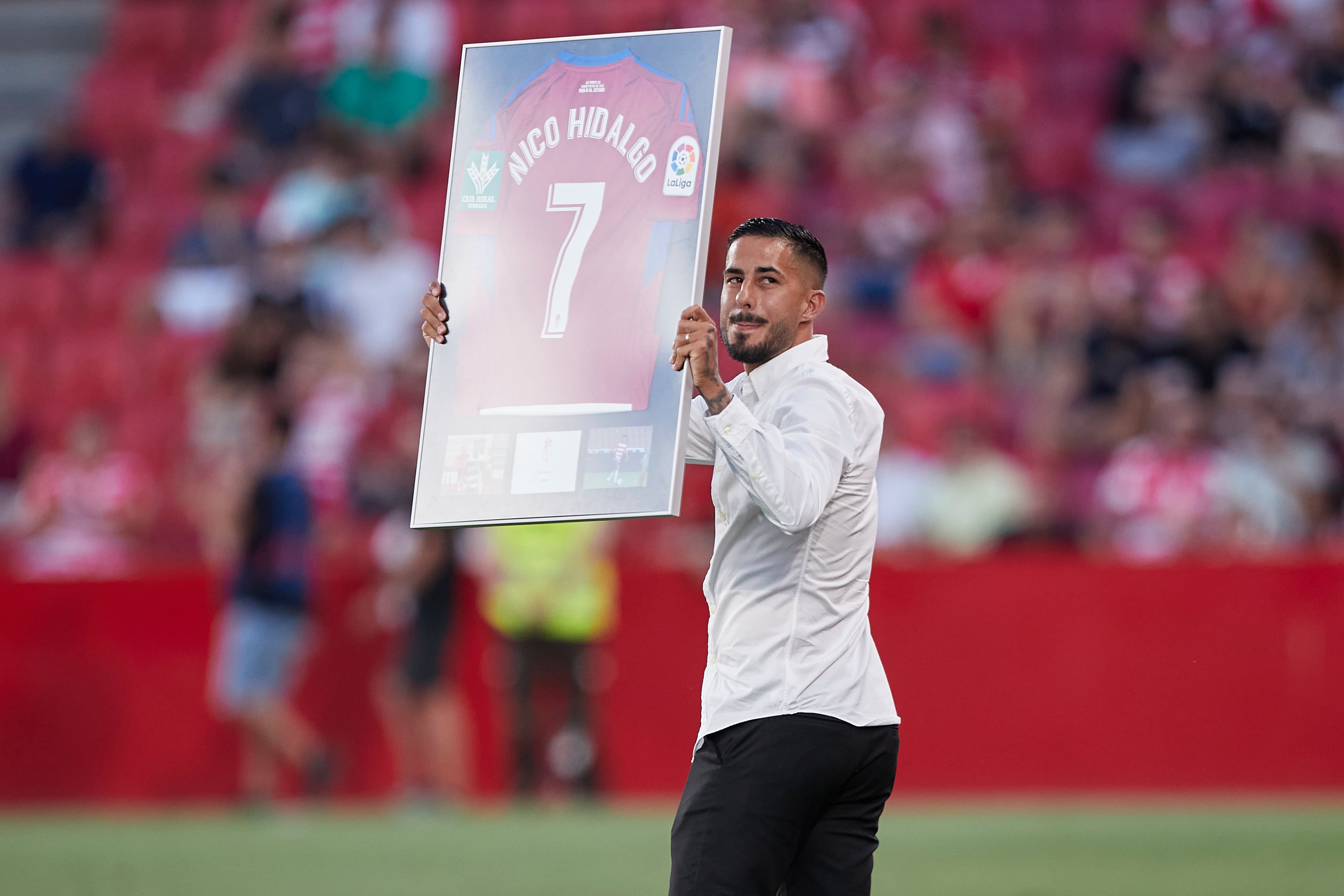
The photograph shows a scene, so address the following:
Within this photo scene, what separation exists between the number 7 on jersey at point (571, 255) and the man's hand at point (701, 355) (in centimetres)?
43

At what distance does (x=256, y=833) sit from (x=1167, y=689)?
17.4ft

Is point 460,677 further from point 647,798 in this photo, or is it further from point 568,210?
point 568,210

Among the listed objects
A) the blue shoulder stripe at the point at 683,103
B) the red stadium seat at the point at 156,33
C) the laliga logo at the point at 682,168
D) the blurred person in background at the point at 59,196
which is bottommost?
the laliga logo at the point at 682,168

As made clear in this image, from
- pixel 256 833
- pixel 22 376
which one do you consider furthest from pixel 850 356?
pixel 22 376

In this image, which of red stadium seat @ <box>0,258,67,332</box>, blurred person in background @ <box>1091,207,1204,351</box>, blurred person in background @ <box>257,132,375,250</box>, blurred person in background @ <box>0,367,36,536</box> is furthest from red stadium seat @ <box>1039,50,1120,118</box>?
blurred person in background @ <box>0,367,36,536</box>

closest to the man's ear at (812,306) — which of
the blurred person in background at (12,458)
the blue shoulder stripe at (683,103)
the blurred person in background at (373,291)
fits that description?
the blue shoulder stripe at (683,103)

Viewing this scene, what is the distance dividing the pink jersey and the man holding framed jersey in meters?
0.22

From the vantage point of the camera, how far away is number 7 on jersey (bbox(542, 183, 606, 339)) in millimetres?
4621

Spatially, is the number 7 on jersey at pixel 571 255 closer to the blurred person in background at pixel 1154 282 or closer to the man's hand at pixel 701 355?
the man's hand at pixel 701 355

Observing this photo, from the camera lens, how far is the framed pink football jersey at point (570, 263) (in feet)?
14.6

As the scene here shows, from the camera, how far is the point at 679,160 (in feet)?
14.8

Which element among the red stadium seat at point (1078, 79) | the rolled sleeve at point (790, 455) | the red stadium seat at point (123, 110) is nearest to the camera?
the rolled sleeve at point (790, 455)

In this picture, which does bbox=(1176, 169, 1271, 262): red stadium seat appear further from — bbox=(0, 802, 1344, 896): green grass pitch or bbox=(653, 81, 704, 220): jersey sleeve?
bbox=(653, 81, 704, 220): jersey sleeve

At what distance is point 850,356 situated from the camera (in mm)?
12844
